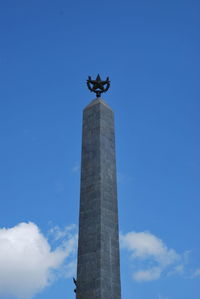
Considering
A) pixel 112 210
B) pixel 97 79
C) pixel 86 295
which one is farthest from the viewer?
pixel 97 79

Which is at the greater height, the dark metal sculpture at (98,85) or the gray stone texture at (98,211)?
the dark metal sculpture at (98,85)

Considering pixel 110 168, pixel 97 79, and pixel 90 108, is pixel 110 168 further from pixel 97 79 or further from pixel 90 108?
pixel 97 79

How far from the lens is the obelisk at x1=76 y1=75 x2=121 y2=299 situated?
65.1ft

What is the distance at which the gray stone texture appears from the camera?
65.1 ft

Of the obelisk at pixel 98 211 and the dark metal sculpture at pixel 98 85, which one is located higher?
the dark metal sculpture at pixel 98 85

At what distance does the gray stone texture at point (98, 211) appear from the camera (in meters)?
19.8

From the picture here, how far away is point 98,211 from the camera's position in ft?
69.2

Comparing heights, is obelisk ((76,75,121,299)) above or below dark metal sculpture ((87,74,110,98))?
below

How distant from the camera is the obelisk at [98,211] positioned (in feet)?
65.1

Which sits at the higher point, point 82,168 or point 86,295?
point 82,168

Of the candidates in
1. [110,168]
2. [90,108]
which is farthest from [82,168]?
[90,108]

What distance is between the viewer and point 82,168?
75.6 ft

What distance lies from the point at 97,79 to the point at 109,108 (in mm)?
1724

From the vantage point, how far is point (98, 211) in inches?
830
